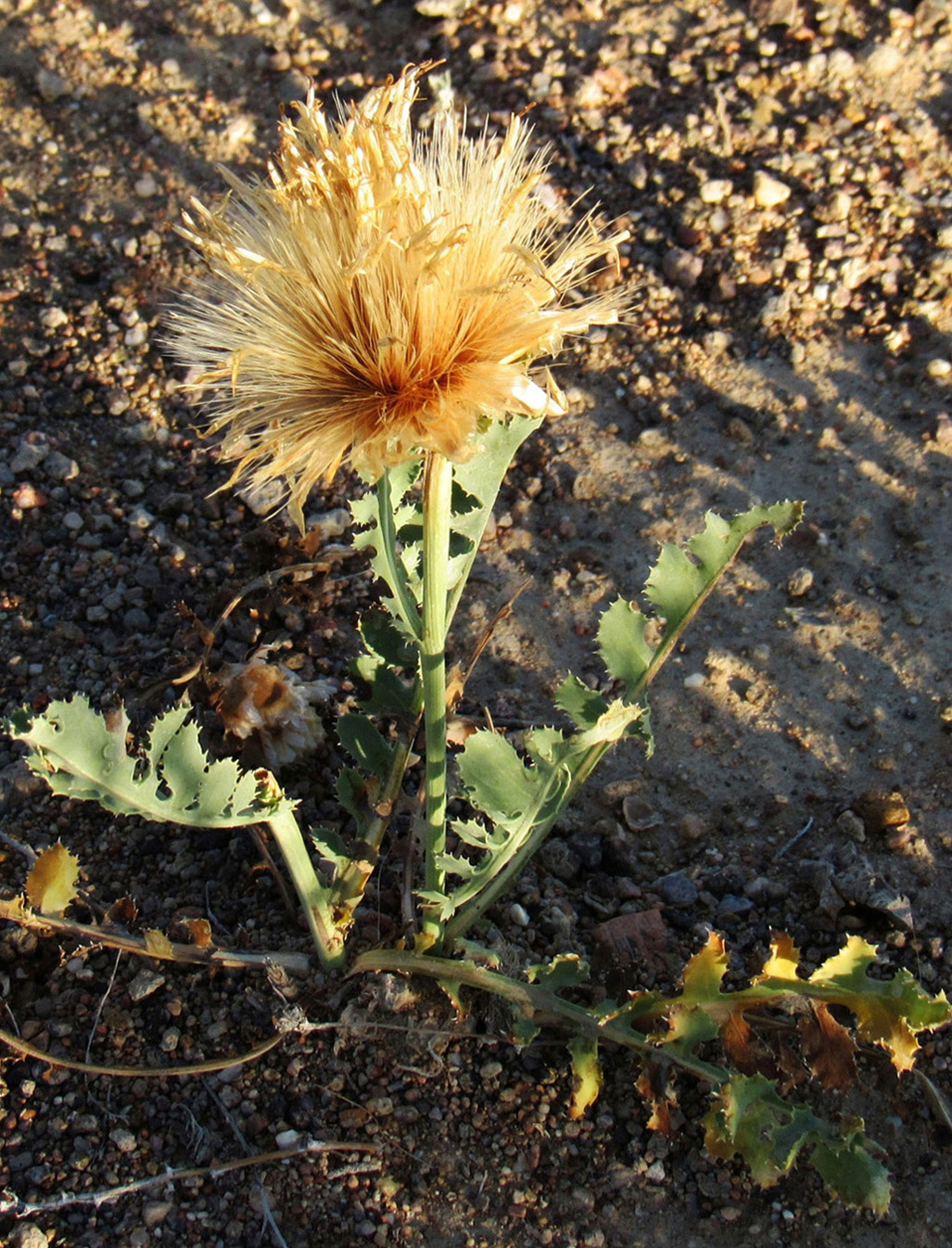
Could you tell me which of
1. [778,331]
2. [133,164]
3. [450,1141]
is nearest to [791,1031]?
[450,1141]

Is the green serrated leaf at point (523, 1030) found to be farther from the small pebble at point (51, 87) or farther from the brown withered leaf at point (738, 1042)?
the small pebble at point (51, 87)

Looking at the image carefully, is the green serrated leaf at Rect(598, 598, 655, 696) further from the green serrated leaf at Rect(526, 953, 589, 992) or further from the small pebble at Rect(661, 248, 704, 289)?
the small pebble at Rect(661, 248, 704, 289)

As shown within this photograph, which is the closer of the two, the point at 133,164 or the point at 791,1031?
the point at 791,1031

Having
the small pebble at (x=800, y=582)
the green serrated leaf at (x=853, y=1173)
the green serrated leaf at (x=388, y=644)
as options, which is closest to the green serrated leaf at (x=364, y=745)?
the green serrated leaf at (x=388, y=644)

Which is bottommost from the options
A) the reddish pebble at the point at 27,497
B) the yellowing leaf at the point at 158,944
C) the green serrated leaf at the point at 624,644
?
the reddish pebble at the point at 27,497

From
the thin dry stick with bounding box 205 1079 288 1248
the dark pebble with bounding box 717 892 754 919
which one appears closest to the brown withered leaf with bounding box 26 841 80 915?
the thin dry stick with bounding box 205 1079 288 1248

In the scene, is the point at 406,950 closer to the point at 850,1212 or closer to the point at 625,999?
the point at 625,999

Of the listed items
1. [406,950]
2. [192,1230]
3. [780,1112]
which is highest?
[780,1112]
